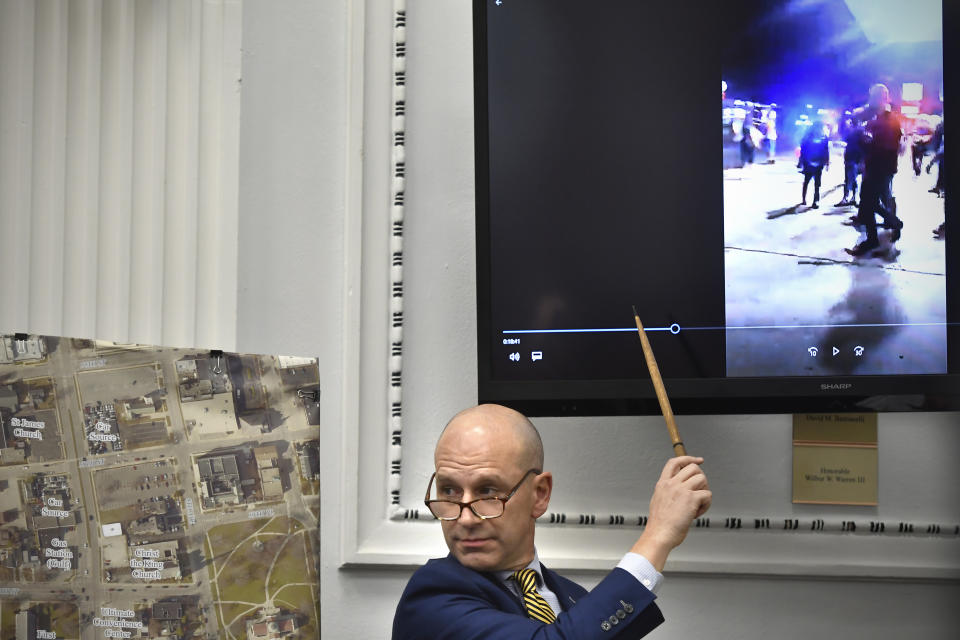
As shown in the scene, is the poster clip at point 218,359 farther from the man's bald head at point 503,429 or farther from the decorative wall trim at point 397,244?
the decorative wall trim at point 397,244

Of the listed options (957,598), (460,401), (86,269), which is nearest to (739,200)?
(460,401)

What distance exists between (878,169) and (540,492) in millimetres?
962

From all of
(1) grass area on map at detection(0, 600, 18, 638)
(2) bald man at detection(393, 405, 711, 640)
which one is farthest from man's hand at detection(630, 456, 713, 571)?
(1) grass area on map at detection(0, 600, 18, 638)

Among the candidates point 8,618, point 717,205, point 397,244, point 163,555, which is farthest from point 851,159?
point 8,618

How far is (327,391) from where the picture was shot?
226cm

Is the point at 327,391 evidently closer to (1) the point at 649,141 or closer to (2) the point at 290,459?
(2) the point at 290,459

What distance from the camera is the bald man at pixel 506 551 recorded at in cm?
149

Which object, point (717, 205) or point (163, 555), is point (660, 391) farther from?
point (163, 555)

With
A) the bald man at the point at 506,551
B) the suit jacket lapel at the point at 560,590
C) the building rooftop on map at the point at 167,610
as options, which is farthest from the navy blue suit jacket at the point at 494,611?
the building rooftop on map at the point at 167,610

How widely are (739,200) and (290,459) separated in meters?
1.03

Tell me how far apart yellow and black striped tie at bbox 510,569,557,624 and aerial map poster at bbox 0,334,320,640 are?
1.24ft

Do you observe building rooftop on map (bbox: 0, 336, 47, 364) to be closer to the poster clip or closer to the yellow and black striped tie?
the poster clip

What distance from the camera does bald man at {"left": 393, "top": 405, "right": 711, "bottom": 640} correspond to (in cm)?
149

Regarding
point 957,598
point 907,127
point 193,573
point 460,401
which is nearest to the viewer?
point 193,573
